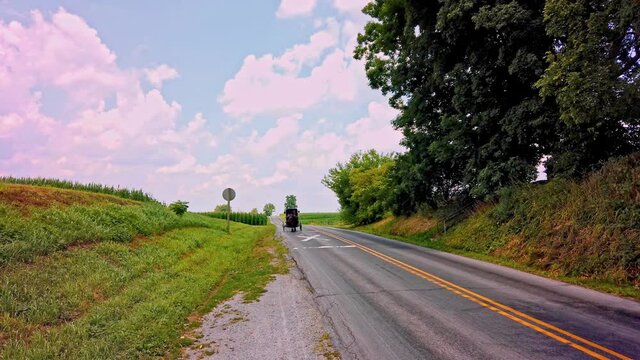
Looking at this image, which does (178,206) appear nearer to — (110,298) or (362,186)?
(110,298)

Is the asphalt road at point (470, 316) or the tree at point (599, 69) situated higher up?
the tree at point (599, 69)

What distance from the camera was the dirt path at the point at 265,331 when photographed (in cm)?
592

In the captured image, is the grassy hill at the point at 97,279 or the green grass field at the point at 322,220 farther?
the green grass field at the point at 322,220

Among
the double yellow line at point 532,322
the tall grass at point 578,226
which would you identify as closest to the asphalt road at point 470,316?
the double yellow line at point 532,322

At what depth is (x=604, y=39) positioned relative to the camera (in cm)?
1178

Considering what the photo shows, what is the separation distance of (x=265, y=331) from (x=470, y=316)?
3842mm

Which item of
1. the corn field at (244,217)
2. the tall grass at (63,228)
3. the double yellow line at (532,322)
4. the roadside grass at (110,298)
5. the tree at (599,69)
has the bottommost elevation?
the double yellow line at (532,322)

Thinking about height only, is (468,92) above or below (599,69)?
above

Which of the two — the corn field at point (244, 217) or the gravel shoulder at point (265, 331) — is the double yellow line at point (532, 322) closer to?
the gravel shoulder at point (265, 331)

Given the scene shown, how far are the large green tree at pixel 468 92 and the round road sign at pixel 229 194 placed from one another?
1179cm

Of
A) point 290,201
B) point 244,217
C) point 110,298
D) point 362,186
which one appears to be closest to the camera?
point 110,298

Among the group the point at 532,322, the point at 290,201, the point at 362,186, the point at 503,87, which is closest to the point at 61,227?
the point at 532,322

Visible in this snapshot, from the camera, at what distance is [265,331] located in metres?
6.93

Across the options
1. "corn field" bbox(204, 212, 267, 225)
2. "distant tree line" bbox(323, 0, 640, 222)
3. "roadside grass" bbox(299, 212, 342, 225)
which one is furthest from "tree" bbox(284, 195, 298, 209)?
"distant tree line" bbox(323, 0, 640, 222)
